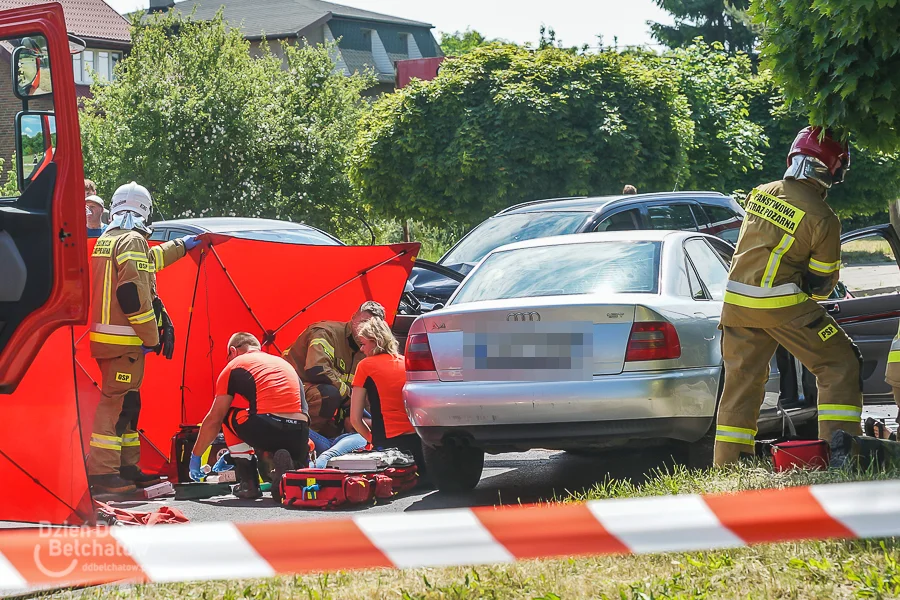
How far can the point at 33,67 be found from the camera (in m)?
5.04

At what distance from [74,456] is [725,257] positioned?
14.6ft

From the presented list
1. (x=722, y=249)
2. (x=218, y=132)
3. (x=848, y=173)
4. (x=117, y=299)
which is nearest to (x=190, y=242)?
(x=117, y=299)

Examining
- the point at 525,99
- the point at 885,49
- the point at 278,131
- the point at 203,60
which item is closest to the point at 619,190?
the point at 525,99

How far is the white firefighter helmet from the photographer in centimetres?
764

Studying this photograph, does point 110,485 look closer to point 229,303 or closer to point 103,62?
point 229,303

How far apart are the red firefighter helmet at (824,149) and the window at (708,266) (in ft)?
3.43

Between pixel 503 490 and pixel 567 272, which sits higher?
pixel 567 272

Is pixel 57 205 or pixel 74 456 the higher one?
pixel 57 205

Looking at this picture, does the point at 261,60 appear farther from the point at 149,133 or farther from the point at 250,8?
the point at 250,8

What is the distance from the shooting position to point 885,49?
5.19 metres

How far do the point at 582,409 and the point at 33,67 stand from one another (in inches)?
123

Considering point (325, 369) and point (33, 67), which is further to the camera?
point (325, 369)

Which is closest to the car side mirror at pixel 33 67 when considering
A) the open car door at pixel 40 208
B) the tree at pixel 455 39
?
the open car door at pixel 40 208

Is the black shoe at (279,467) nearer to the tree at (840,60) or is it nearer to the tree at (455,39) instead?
the tree at (840,60)
